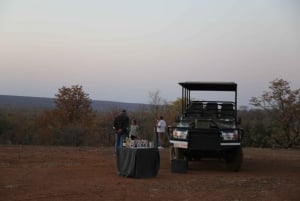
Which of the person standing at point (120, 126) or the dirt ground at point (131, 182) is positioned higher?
the person standing at point (120, 126)

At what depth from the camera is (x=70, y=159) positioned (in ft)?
57.9

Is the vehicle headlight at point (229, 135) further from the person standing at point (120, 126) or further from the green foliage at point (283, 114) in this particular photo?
the green foliage at point (283, 114)

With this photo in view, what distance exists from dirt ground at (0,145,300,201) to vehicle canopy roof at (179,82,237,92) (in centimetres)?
265

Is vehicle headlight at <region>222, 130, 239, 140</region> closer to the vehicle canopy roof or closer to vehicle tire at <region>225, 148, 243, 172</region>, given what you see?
vehicle tire at <region>225, 148, 243, 172</region>

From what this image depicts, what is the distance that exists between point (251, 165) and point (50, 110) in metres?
37.8

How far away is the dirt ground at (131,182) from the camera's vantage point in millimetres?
10477

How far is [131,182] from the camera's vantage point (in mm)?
12453

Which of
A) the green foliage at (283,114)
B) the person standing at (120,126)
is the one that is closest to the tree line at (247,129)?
the green foliage at (283,114)

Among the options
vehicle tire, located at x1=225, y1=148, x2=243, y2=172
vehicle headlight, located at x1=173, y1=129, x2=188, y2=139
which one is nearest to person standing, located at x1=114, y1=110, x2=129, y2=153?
vehicle headlight, located at x1=173, y1=129, x2=188, y2=139

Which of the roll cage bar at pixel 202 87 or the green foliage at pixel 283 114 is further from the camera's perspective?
the green foliage at pixel 283 114

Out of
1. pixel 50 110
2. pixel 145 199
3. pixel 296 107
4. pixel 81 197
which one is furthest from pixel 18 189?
pixel 50 110

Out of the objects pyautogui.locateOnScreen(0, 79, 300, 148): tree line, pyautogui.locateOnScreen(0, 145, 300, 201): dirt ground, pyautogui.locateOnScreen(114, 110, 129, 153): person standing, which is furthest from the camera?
pyautogui.locateOnScreen(0, 79, 300, 148): tree line

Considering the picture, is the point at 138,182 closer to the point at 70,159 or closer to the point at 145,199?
the point at 145,199

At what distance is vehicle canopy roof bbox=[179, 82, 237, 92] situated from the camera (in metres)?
17.0
